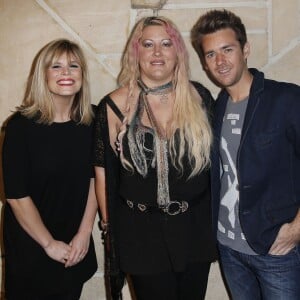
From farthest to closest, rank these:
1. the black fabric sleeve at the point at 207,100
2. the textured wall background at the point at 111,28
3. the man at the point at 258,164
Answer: the textured wall background at the point at 111,28
the black fabric sleeve at the point at 207,100
the man at the point at 258,164

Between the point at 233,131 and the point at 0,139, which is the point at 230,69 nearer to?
the point at 233,131

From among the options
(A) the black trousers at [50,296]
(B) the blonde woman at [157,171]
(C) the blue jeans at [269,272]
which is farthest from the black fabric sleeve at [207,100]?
(A) the black trousers at [50,296]

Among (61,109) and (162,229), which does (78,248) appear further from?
(61,109)

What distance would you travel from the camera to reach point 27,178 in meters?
1.82

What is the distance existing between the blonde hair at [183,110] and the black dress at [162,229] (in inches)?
3.2

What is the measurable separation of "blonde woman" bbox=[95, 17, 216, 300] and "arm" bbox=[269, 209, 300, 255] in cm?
32

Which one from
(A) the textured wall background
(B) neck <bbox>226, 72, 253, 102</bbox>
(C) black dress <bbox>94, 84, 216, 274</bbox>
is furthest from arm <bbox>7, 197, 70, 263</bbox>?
(B) neck <bbox>226, 72, 253, 102</bbox>

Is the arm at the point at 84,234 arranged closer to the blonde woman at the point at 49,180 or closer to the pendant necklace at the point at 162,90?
the blonde woman at the point at 49,180

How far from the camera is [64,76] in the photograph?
1858 mm

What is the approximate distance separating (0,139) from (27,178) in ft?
2.53

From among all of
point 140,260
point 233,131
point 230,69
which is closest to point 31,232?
point 140,260

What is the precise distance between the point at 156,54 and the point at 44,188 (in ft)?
2.96

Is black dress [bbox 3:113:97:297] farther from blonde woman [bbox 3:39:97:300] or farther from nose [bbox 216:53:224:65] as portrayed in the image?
nose [bbox 216:53:224:65]

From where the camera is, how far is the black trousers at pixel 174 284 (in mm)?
1818
